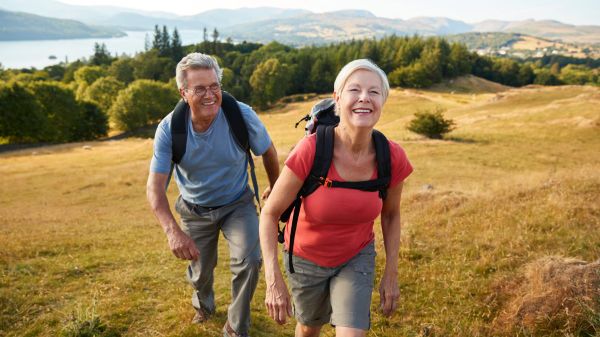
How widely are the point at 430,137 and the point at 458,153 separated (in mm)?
7760

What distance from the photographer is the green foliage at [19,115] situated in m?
54.3

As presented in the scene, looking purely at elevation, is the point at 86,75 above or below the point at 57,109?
above

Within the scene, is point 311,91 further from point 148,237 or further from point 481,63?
point 148,237

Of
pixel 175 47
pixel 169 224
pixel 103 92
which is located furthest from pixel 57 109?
pixel 175 47

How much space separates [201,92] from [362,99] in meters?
2.16

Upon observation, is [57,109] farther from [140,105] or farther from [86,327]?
[86,327]

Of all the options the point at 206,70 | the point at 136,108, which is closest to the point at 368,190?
the point at 206,70

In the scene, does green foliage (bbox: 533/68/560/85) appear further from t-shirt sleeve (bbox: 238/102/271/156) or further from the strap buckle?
the strap buckle

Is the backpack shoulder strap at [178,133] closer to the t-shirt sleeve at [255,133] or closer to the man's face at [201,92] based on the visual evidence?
the man's face at [201,92]

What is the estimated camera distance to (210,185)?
16.2 feet

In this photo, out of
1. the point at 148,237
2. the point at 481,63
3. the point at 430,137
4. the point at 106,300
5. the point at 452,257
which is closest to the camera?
the point at 106,300

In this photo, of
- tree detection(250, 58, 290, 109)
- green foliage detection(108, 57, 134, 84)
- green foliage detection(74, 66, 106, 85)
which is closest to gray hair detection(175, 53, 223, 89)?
tree detection(250, 58, 290, 109)

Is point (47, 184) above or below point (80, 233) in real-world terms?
below

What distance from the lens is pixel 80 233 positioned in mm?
13039
